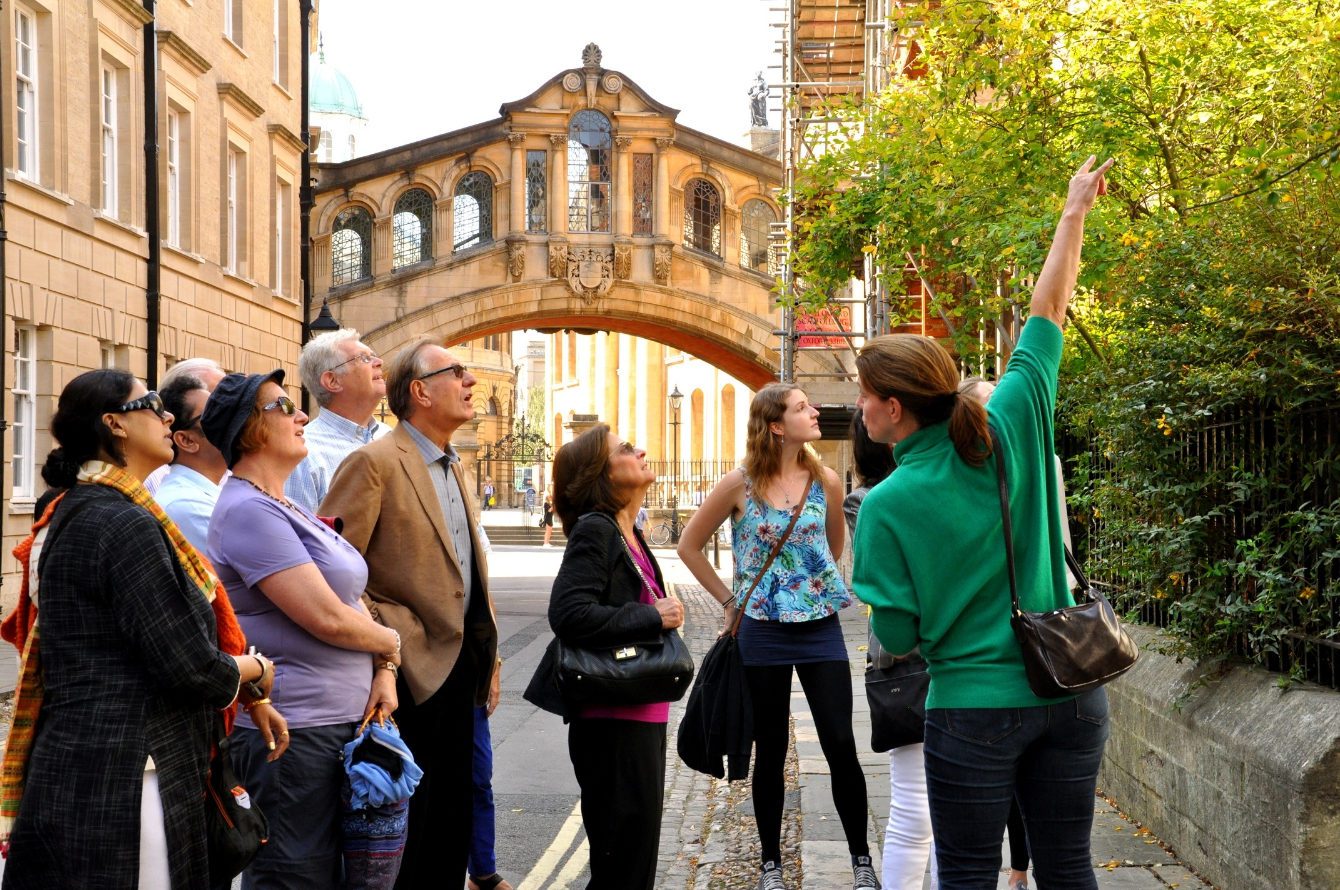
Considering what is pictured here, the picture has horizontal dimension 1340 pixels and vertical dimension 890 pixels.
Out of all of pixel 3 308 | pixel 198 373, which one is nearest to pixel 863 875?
pixel 198 373

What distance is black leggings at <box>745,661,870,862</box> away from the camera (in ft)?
17.9

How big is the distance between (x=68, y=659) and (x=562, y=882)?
3.14 metres

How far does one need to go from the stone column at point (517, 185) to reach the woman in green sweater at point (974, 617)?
3375 cm

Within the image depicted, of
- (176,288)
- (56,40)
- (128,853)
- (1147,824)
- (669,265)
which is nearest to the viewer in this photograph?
(128,853)

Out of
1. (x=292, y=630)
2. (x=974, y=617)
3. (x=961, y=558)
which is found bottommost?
(x=292, y=630)

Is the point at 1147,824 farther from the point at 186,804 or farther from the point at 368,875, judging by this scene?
the point at 186,804

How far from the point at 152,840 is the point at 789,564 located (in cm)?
281

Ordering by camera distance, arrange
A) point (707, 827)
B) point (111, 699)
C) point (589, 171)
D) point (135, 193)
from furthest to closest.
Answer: point (589, 171)
point (135, 193)
point (707, 827)
point (111, 699)

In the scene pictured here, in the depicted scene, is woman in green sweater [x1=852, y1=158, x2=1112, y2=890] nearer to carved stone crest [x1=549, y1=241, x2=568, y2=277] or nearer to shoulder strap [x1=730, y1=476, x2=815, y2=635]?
shoulder strap [x1=730, y1=476, x2=815, y2=635]

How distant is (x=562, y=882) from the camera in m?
6.04

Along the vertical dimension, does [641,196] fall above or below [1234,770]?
above

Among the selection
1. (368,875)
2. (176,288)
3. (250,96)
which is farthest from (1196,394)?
(250,96)

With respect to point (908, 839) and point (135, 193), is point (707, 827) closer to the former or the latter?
point (908, 839)

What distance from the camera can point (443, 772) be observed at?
A: 187 inches
